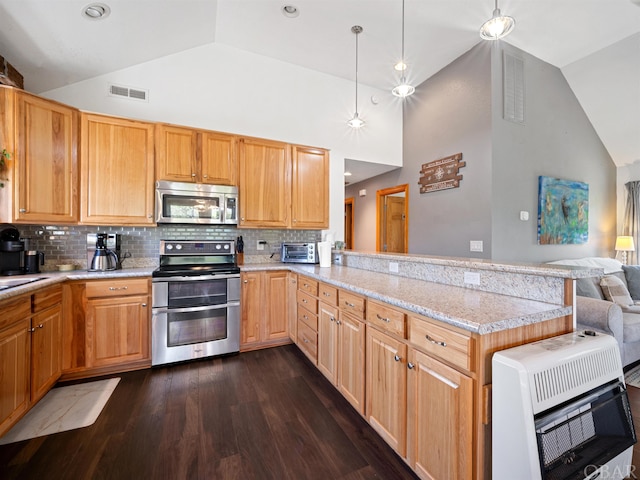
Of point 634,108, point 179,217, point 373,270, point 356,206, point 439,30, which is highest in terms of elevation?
point 439,30

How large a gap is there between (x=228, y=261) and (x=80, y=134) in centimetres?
182

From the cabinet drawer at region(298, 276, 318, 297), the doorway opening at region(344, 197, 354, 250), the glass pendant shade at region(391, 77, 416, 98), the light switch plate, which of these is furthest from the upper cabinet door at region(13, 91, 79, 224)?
the doorway opening at region(344, 197, 354, 250)

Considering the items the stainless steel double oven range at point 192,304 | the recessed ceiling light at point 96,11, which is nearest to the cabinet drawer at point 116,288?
the stainless steel double oven range at point 192,304

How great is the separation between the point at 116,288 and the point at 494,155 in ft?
14.0

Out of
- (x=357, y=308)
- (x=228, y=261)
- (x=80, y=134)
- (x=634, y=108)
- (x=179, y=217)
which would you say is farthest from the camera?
(x=634, y=108)

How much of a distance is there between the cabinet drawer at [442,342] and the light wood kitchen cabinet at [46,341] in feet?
8.44

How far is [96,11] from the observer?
7.41 feet

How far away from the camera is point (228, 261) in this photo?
10.2ft

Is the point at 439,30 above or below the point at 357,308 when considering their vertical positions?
above

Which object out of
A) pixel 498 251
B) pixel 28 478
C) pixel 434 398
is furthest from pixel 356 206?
pixel 28 478

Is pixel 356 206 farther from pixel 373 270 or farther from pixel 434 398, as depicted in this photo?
pixel 434 398

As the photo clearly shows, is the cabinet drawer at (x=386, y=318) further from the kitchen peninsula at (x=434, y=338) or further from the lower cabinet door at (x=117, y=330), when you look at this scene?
the lower cabinet door at (x=117, y=330)

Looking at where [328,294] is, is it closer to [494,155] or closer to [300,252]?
[300,252]

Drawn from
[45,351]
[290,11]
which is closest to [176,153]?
[290,11]
